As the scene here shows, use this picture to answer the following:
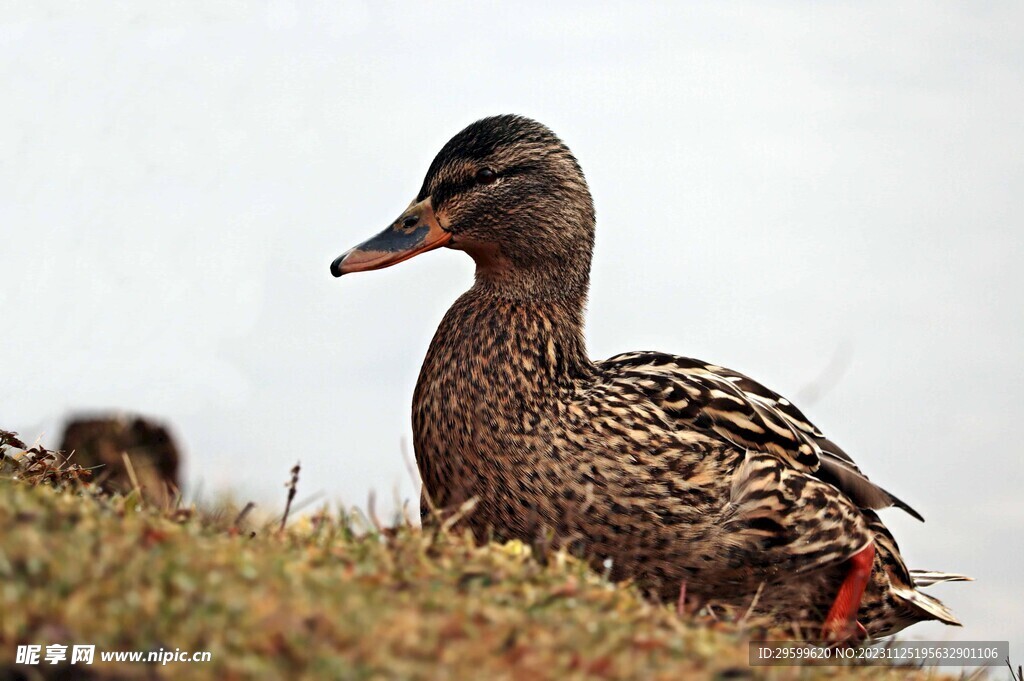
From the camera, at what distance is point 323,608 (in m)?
3.08

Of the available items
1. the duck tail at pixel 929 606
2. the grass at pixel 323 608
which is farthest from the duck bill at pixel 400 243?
the duck tail at pixel 929 606

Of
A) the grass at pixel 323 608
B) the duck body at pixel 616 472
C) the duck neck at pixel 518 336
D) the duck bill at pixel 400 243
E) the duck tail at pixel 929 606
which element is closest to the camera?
the grass at pixel 323 608

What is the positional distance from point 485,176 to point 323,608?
10.7 feet

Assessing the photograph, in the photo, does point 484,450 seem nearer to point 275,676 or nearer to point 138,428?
point 275,676

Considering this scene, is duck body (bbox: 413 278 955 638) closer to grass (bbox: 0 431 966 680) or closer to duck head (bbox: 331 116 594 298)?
duck head (bbox: 331 116 594 298)

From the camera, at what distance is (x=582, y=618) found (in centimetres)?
350

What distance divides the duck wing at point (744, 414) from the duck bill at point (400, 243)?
120 cm

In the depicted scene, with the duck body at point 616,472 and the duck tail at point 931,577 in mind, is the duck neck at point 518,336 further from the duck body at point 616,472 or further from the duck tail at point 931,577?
the duck tail at point 931,577

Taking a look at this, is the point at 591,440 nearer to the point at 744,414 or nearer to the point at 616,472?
the point at 616,472

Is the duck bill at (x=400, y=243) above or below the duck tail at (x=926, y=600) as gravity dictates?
above

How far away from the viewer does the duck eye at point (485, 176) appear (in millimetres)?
5883

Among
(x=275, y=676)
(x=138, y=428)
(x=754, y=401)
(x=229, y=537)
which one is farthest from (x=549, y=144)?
(x=138, y=428)

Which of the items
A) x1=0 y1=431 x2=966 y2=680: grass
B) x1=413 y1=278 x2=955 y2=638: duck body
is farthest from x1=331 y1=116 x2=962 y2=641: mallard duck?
x1=0 y1=431 x2=966 y2=680: grass

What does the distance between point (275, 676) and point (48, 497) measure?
5.92ft
